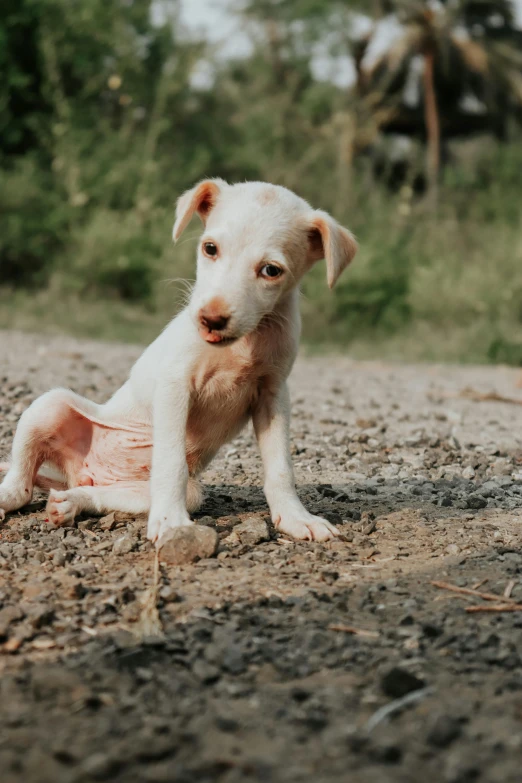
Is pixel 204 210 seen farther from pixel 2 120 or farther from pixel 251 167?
pixel 251 167

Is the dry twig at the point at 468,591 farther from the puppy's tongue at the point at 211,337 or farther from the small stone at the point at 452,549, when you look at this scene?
the puppy's tongue at the point at 211,337

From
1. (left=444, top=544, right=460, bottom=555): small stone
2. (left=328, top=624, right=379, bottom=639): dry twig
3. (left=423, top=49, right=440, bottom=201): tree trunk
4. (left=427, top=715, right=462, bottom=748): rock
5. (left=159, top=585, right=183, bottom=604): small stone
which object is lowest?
(left=159, top=585, right=183, bottom=604): small stone

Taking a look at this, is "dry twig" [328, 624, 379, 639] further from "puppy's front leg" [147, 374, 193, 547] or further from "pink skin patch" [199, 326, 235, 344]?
"pink skin patch" [199, 326, 235, 344]

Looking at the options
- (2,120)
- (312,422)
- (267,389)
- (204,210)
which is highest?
(2,120)

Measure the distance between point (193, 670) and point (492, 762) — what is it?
894mm

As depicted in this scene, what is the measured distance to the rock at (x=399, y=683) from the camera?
2393mm

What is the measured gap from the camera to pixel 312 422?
6840mm

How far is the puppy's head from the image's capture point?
11.4 ft

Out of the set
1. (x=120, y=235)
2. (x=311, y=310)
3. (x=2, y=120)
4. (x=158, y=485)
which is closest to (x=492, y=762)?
(x=158, y=485)

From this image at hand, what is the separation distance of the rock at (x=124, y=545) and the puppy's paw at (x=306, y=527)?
2.16ft

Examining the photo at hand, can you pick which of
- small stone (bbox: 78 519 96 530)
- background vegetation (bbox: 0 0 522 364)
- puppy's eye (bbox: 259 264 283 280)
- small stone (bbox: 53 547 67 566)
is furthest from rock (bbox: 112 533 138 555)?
background vegetation (bbox: 0 0 522 364)

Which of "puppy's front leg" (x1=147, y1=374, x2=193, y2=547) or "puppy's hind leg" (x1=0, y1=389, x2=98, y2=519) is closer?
"puppy's front leg" (x1=147, y1=374, x2=193, y2=547)

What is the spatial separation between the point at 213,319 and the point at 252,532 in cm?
97

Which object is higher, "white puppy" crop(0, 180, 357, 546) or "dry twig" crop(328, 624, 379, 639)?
"white puppy" crop(0, 180, 357, 546)
